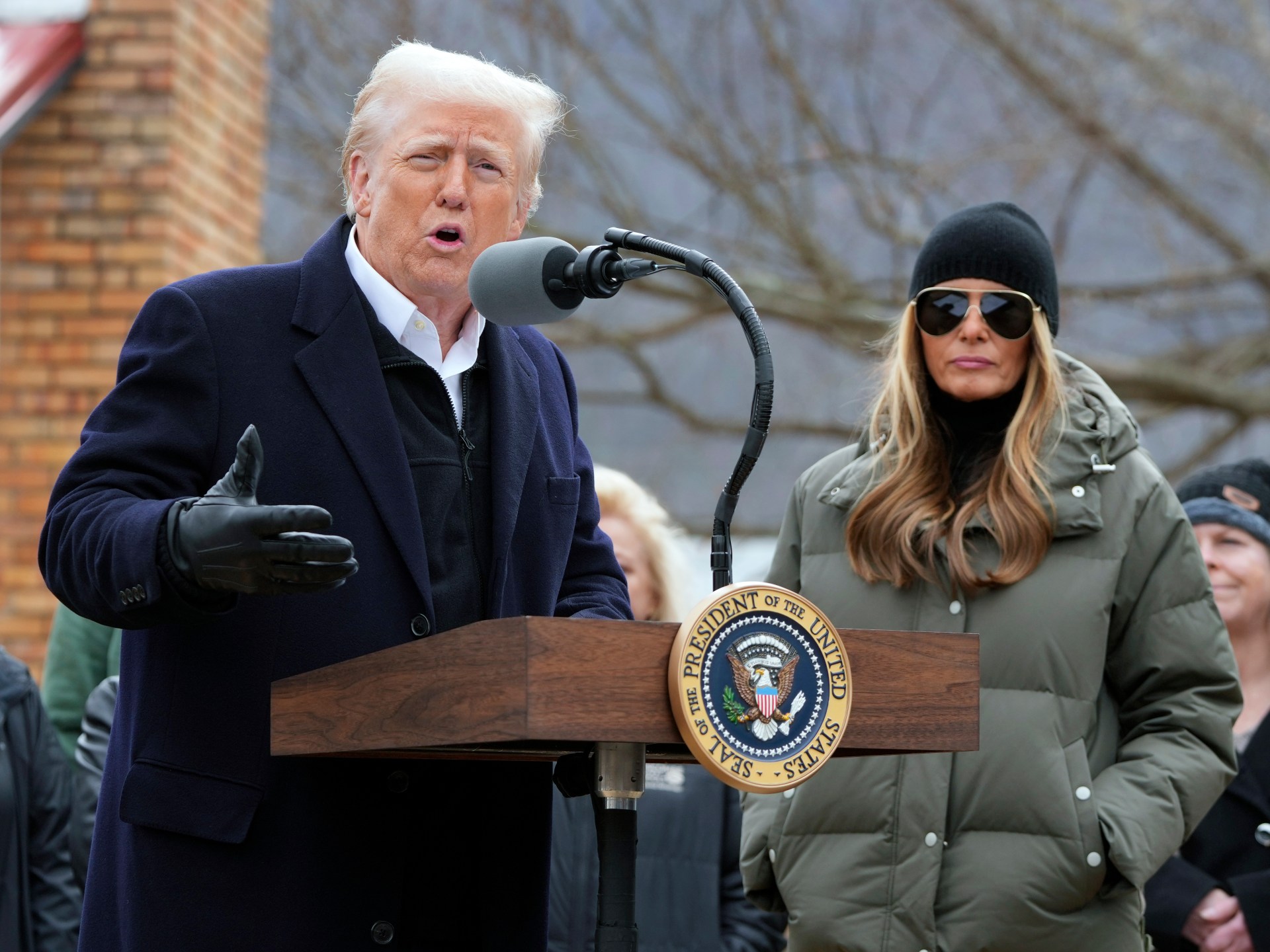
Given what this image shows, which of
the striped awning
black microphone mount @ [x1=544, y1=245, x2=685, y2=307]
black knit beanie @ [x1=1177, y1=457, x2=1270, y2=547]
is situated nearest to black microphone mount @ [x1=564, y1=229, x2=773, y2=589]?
black microphone mount @ [x1=544, y1=245, x2=685, y2=307]

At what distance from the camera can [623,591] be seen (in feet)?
9.20

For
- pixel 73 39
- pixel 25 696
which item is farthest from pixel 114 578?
pixel 73 39

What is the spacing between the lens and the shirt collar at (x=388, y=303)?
259 centimetres

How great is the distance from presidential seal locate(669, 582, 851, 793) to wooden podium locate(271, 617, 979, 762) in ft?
0.11

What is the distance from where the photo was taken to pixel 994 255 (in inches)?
135

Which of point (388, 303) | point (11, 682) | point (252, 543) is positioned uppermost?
point (388, 303)

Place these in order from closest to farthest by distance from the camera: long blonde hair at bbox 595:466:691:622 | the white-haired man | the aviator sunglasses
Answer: the white-haired man < the aviator sunglasses < long blonde hair at bbox 595:466:691:622

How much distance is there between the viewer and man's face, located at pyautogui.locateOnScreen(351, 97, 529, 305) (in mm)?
2545

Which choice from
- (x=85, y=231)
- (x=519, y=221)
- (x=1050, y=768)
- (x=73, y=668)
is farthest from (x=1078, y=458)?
(x=85, y=231)

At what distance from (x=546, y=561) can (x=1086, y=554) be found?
115 centimetres

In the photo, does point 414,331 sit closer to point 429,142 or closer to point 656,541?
point 429,142

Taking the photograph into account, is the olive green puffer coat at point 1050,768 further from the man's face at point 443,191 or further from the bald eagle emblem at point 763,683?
the bald eagle emblem at point 763,683

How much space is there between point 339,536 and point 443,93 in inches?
30.7

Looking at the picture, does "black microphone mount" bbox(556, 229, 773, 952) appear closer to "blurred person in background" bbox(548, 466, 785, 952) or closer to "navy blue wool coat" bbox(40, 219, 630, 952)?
"navy blue wool coat" bbox(40, 219, 630, 952)
